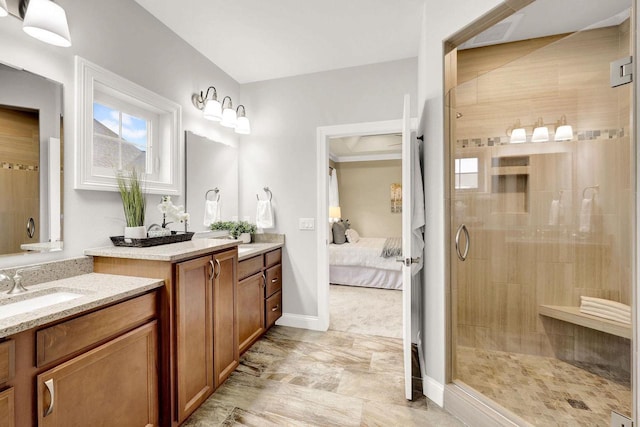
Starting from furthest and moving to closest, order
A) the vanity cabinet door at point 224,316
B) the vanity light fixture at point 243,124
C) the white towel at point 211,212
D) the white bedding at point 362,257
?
the white bedding at point 362,257
the vanity light fixture at point 243,124
the white towel at point 211,212
the vanity cabinet door at point 224,316

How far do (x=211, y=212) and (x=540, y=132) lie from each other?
2.66m

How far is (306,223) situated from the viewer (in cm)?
298

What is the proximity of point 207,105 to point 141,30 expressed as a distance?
668 mm

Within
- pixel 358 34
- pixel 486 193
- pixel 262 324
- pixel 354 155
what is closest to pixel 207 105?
pixel 358 34

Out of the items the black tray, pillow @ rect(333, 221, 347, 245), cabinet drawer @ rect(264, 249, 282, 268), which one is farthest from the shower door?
pillow @ rect(333, 221, 347, 245)

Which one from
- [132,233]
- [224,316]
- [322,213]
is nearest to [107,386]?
[224,316]

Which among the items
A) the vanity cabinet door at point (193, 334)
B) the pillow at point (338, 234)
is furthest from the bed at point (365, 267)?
the vanity cabinet door at point (193, 334)

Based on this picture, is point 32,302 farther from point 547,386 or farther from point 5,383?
point 547,386

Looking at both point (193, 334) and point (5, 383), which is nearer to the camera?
point (5, 383)

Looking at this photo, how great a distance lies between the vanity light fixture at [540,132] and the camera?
178cm

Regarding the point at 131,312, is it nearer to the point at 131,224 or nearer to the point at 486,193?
the point at 131,224

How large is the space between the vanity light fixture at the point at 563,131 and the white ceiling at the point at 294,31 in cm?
122

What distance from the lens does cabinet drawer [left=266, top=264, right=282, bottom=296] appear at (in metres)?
2.80

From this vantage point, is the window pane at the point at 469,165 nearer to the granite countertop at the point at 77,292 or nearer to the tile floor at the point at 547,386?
the tile floor at the point at 547,386
